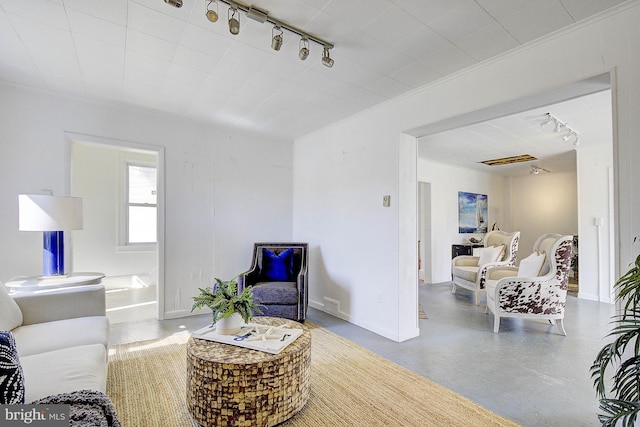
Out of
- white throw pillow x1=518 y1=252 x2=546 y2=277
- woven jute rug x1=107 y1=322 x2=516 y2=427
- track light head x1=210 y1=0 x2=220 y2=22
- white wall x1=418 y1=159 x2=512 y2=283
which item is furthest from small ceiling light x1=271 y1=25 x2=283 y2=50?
white wall x1=418 y1=159 x2=512 y2=283

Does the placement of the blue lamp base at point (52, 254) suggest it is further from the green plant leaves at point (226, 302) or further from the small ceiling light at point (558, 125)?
the small ceiling light at point (558, 125)

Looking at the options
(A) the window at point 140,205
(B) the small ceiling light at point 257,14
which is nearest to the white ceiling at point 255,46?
(B) the small ceiling light at point 257,14

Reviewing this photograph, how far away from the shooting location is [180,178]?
3855 millimetres

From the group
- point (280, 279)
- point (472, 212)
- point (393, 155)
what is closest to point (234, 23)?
point (393, 155)

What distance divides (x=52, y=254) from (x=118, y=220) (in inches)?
103

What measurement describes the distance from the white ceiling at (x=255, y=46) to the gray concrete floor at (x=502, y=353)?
1952 mm

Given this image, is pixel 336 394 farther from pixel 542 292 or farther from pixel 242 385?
pixel 542 292

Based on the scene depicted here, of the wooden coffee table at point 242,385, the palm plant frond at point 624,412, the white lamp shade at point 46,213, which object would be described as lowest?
the wooden coffee table at point 242,385

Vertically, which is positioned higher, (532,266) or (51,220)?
(51,220)

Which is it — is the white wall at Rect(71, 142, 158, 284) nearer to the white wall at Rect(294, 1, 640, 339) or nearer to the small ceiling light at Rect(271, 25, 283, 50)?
the white wall at Rect(294, 1, 640, 339)

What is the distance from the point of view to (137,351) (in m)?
2.78

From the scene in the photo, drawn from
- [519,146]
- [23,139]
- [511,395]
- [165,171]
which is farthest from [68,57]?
[519,146]

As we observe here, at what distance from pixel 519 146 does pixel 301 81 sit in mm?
4028

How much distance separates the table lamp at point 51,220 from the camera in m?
2.51
